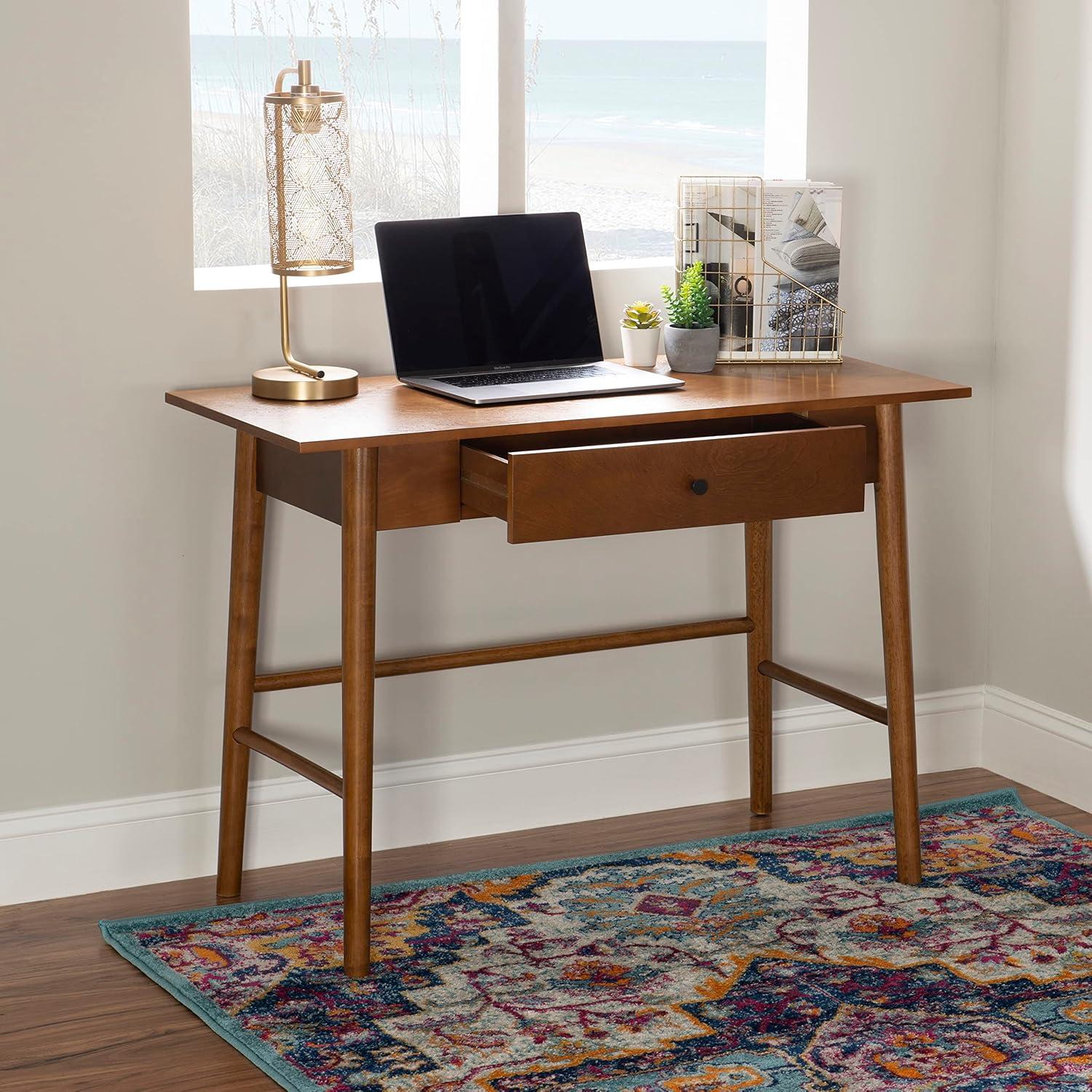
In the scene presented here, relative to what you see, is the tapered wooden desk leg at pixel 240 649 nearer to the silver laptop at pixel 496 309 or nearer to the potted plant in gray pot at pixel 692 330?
the silver laptop at pixel 496 309

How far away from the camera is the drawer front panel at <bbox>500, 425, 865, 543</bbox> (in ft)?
6.82

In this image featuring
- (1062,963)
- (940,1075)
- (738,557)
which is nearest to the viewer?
(940,1075)

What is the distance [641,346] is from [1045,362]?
0.78 meters

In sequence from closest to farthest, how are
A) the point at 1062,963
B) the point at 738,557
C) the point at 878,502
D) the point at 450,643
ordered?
1. the point at 1062,963
2. the point at 878,502
3. the point at 450,643
4. the point at 738,557

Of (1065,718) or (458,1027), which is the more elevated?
(1065,718)

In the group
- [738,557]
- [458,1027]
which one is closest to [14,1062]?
[458,1027]

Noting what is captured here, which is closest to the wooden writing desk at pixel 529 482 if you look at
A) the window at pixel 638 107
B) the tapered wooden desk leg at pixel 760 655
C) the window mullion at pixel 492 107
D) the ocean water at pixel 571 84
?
the tapered wooden desk leg at pixel 760 655

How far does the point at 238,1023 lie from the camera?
2.05m

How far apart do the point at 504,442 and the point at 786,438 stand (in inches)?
14.7

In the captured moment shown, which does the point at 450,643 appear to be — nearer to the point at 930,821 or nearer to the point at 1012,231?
the point at 930,821

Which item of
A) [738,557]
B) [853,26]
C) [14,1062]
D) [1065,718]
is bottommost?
[14,1062]

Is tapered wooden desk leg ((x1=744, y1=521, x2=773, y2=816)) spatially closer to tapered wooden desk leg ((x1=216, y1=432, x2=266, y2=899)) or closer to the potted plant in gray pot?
the potted plant in gray pot

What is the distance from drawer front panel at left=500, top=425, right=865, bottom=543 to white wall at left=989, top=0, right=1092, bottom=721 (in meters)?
0.71

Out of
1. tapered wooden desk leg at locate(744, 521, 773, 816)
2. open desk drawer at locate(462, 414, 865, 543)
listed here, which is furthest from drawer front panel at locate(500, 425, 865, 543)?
tapered wooden desk leg at locate(744, 521, 773, 816)
